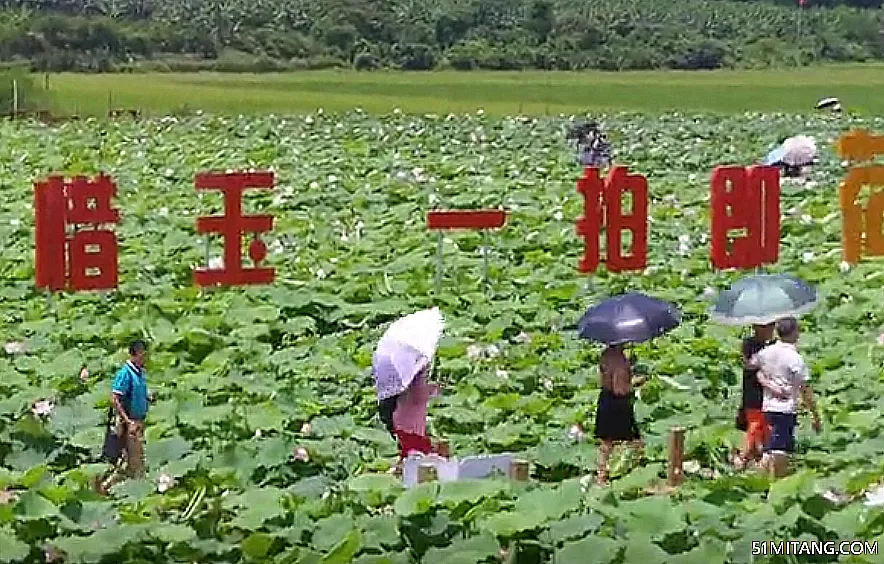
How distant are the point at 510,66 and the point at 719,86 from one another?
8.53m

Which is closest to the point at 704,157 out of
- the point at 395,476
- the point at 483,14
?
the point at 395,476

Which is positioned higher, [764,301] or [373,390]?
[764,301]

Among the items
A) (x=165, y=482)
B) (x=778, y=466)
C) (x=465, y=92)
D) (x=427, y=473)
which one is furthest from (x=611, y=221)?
(x=465, y=92)

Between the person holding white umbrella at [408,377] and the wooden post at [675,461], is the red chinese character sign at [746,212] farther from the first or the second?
the person holding white umbrella at [408,377]

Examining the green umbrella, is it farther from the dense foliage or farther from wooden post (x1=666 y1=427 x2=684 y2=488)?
the dense foliage

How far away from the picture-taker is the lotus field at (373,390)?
506cm

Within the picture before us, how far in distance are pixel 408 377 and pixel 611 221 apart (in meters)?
4.43

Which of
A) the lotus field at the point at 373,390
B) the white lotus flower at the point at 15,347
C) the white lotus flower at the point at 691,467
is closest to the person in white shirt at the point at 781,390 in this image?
the lotus field at the point at 373,390

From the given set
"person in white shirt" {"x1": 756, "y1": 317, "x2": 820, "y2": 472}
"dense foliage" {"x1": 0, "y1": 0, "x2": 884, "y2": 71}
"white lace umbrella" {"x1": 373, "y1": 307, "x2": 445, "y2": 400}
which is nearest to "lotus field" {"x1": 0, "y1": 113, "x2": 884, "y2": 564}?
"person in white shirt" {"x1": 756, "y1": 317, "x2": 820, "y2": 472}

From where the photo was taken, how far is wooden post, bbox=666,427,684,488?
652cm

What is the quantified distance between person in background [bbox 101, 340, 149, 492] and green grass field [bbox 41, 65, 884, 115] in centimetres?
2329

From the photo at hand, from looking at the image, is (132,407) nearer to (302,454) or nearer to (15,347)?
(302,454)

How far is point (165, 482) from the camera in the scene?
6414 mm

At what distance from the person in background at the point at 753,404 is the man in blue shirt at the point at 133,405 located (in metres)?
2.19
